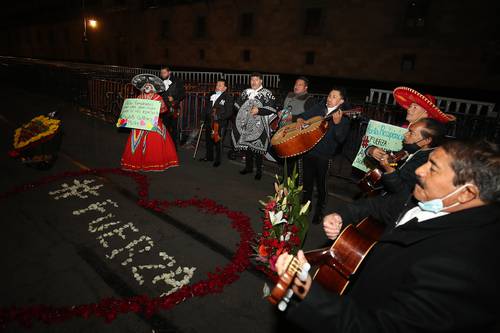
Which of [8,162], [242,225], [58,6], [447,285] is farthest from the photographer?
[58,6]

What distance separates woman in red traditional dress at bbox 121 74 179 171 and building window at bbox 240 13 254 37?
23329 mm

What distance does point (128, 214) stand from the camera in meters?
5.21

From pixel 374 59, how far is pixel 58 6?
167ft

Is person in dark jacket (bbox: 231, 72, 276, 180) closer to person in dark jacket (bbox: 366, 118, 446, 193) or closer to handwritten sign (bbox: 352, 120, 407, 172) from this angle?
handwritten sign (bbox: 352, 120, 407, 172)

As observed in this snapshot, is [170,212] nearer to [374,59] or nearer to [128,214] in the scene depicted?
[128,214]

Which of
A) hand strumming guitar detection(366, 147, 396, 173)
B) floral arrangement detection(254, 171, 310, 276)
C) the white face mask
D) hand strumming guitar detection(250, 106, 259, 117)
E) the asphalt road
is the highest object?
hand strumming guitar detection(250, 106, 259, 117)

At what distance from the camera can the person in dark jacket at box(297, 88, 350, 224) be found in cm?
468

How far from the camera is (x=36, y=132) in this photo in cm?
655

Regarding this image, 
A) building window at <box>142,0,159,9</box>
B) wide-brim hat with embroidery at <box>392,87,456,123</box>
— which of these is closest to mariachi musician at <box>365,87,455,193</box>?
wide-brim hat with embroidery at <box>392,87,456,123</box>

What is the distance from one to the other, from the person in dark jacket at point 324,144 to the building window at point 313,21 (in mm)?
21793

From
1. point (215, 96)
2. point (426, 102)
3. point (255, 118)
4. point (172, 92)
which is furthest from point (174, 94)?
point (426, 102)

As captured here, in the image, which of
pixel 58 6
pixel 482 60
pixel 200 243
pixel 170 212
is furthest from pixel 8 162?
pixel 58 6

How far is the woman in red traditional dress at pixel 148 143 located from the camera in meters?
6.76

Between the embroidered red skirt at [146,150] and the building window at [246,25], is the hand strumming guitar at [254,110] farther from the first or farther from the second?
the building window at [246,25]
